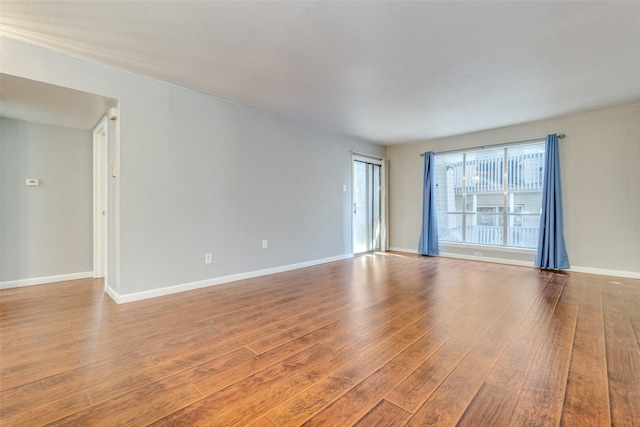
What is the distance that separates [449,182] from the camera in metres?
6.13

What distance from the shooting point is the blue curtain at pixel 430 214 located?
5.98 meters

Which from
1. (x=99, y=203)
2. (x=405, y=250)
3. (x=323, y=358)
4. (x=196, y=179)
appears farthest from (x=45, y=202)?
(x=405, y=250)

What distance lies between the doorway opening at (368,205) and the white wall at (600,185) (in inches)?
107

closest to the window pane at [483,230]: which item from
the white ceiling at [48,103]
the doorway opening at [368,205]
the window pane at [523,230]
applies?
the window pane at [523,230]

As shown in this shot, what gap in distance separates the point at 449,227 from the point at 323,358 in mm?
5098

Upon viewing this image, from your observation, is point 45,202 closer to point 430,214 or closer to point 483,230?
point 430,214

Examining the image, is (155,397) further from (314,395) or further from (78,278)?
(78,278)

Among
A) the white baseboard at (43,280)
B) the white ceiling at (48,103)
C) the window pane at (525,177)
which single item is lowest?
the white baseboard at (43,280)

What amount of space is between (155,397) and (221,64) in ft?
9.34

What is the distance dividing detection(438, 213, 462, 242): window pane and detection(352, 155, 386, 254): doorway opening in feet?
4.11

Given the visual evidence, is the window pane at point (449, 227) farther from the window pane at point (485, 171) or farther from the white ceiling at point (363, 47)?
the white ceiling at point (363, 47)

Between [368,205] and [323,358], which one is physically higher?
[368,205]

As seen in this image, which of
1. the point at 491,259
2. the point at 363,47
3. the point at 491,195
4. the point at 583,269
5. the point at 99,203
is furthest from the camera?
the point at 491,195

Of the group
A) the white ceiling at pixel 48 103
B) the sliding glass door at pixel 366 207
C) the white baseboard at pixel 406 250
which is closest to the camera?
the white ceiling at pixel 48 103
